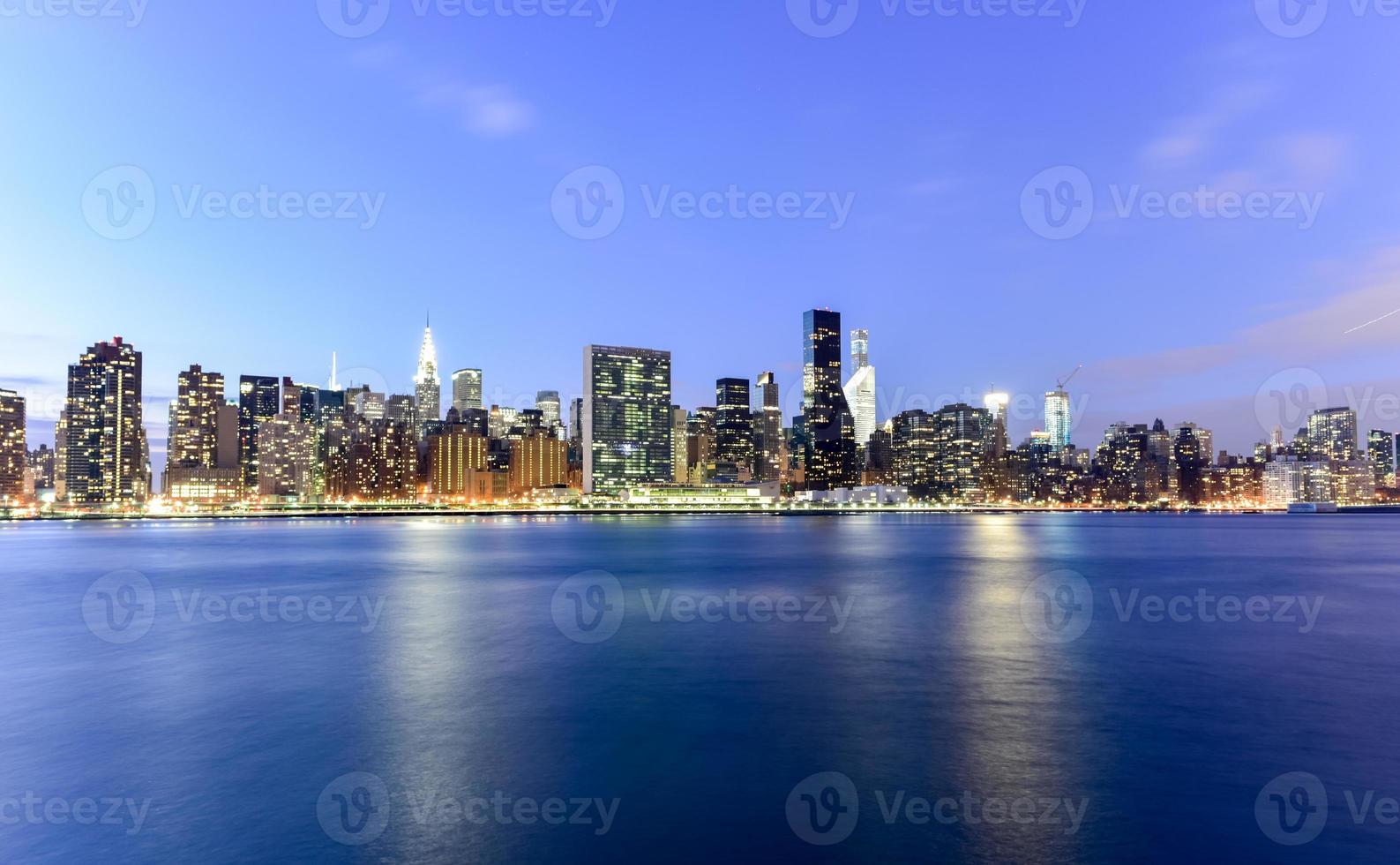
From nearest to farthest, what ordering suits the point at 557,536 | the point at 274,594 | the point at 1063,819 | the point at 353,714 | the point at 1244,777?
the point at 1063,819 → the point at 1244,777 → the point at 353,714 → the point at 274,594 → the point at 557,536

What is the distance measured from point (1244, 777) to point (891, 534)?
481 feet

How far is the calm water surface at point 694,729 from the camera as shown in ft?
56.6

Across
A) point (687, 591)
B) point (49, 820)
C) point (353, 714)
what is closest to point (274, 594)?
point (687, 591)

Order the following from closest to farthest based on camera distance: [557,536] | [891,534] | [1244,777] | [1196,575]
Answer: [1244,777], [1196,575], [557,536], [891,534]

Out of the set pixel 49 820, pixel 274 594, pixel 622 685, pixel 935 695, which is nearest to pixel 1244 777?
pixel 935 695

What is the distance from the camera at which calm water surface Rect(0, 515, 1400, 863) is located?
56.6 feet

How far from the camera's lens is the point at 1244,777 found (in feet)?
67.7

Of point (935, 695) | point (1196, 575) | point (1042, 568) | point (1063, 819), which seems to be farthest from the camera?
point (1042, 568)

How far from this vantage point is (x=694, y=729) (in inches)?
996

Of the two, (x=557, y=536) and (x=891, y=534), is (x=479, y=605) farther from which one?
(x=891, y=534)

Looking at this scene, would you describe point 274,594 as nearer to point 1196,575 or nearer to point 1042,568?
point 1042,568

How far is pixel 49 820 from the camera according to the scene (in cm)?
1808

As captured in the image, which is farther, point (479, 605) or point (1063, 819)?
point (479, 605)

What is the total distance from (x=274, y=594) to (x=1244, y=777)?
61.0 metres
